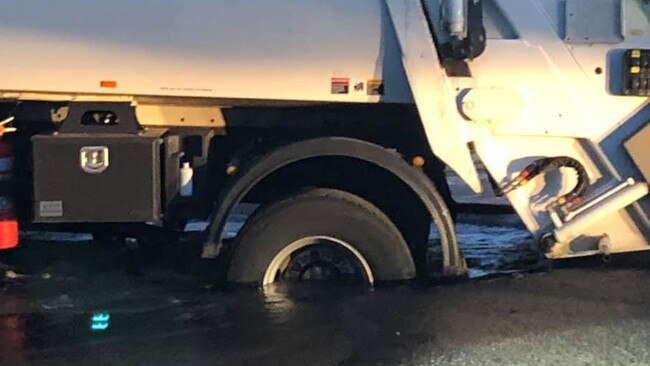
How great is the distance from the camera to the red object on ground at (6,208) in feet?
19.7

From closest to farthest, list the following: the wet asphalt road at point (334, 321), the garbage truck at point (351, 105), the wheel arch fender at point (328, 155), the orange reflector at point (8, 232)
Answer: the wet asphalt road at point (334, 321) → the garbage truck at point (351, 105) → the wheel arch fender at point (328, 155) → the orange reflector at point (8, 232)

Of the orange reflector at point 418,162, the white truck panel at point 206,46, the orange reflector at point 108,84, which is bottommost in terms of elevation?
the orange reflector at point 418,162

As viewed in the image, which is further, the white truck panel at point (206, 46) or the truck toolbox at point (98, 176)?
the truck toolbox at point (98, 176)

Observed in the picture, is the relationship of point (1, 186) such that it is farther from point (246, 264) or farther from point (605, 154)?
point (605, 154)

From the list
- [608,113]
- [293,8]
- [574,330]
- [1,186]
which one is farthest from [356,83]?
[1,186]

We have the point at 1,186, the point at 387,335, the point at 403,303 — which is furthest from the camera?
the point at 1,186

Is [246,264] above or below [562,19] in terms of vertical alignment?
below

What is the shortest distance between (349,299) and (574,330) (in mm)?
1131

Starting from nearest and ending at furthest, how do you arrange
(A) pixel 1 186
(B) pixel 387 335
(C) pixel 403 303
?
(B) pixel 387 335
(C) pixel 403 303
(A) pixel 1 186

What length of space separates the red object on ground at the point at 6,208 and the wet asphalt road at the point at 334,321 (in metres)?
0.27

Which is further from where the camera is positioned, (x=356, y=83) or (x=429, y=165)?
(x=429, y=165)

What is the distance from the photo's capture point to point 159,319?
526 centimetres

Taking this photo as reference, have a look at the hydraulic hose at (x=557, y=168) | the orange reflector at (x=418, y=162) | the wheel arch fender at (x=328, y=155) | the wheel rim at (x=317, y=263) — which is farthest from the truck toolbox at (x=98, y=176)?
the hydraulic hose at (x=557, y=168)

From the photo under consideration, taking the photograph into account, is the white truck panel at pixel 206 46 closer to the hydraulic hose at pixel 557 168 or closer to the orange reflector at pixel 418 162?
the orange reflector at pixel 418 162
